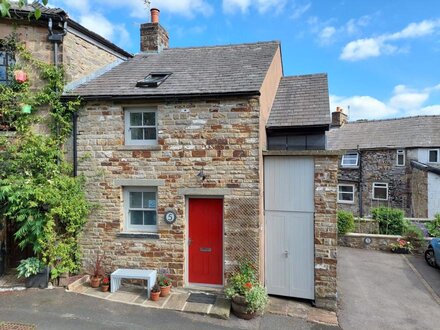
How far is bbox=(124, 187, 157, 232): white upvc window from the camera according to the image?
802cm

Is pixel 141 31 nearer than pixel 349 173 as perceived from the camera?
Yes

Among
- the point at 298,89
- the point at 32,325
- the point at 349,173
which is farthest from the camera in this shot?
the point at 349,173

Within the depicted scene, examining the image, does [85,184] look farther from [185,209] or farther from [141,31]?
[141,31]

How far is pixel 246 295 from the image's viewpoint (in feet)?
21.8

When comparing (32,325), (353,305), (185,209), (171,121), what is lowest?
(353,305)

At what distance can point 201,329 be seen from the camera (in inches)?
240

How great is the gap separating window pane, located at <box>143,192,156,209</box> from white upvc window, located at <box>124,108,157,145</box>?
1.39 m

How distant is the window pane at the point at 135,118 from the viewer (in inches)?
316

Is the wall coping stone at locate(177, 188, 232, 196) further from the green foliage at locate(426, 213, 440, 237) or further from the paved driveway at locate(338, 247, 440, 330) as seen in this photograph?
the green foliage at locate(426, 213, 440, 237)

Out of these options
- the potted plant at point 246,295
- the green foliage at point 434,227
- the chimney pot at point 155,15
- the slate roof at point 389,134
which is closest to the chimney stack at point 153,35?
the chimney pot at point 155,15

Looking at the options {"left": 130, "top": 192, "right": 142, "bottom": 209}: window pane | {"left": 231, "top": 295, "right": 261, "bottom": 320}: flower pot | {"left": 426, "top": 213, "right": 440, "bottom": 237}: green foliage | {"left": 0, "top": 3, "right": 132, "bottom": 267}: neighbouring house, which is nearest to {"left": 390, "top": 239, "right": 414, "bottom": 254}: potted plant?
{"left": 426, "top": 213, "right": 440, "bottom": 237}: green foliage

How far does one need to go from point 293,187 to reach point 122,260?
499 cm

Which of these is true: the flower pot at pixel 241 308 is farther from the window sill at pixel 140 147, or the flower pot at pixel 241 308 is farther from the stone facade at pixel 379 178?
the stone facade at pixel 379 178

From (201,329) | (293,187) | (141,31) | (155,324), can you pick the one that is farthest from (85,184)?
(141,31)
